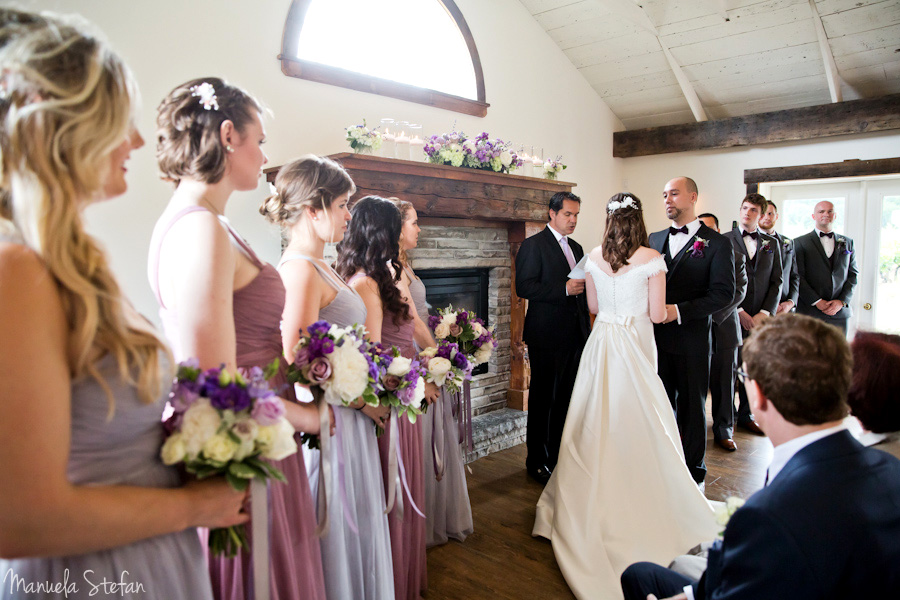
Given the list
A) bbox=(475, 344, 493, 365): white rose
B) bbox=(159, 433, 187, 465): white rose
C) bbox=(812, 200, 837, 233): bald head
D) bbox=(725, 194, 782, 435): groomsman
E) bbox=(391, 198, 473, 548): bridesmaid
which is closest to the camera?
bbox=(159, 433, 187, 465): white rose

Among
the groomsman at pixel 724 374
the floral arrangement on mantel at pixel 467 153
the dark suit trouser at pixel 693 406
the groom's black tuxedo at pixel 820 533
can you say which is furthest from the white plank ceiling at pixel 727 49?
the groom's black tuxedo at pixel 820 533

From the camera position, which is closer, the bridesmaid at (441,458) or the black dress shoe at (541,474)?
the bridesmaid at (441,458)

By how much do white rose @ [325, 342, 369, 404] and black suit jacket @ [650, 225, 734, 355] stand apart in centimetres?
254

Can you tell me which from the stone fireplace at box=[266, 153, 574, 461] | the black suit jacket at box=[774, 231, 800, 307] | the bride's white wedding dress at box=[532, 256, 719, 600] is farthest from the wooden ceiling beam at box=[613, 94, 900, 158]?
the bride's white wedding dress at box=[532, 256, 719, 600]

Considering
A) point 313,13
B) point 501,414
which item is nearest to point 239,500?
point 313,13

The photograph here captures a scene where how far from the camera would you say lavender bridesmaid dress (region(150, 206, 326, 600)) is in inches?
55.4

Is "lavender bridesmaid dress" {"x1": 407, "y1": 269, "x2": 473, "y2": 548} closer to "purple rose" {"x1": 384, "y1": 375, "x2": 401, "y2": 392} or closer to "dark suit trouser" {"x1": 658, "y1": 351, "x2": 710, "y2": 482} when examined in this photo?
"purple rose" {"x1": 384, "y1": 375, "x2": 401, "y2": 392}

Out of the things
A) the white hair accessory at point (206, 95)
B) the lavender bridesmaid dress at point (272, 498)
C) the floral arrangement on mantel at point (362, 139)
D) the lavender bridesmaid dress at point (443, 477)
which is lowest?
the lavender bridesmaid dress at point (443, 477)

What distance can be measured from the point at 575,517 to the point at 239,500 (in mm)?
2151

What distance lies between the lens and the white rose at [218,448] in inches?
40.2

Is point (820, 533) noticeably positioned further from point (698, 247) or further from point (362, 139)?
point (362, 139)

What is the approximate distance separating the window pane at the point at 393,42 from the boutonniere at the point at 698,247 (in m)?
2.33

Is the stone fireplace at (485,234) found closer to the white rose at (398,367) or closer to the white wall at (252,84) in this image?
the white wall at (252,84)

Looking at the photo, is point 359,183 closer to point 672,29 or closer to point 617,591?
point 617,591
